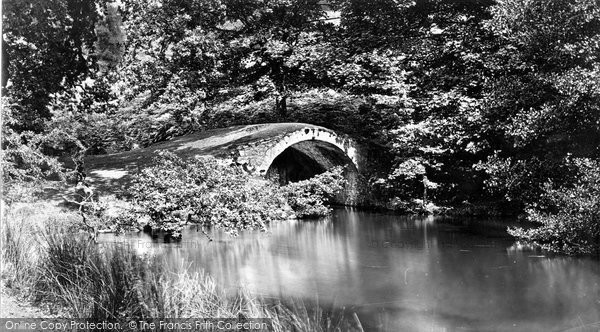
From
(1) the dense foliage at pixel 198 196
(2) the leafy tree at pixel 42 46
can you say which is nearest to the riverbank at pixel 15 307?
(1) the dense foliage at pixel 198 196

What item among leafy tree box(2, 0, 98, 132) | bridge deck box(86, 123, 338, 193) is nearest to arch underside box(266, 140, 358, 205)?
bridge deck box(86, 123, 338, 193)

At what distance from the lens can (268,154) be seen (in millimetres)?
14344

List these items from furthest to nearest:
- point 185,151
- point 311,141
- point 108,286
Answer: point 311,141, point 185,151, point 108,286

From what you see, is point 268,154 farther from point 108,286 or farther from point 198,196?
point 108,286

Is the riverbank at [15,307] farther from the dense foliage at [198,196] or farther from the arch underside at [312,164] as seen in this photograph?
the arch underside at [312,164]

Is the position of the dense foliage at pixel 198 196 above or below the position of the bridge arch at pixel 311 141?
below

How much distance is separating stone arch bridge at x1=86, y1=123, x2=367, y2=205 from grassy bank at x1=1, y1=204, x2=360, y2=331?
6.08 meters

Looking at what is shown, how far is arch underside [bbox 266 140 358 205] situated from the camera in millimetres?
Result: 17375

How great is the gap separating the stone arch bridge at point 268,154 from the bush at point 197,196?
1.45 meters

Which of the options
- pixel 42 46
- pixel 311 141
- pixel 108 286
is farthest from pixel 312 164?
pixel 108 286

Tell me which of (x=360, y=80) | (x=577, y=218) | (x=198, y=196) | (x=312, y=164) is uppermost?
(x=360, y=80)

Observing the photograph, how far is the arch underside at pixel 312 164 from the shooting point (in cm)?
1738

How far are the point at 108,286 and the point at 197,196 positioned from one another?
20.0 ft

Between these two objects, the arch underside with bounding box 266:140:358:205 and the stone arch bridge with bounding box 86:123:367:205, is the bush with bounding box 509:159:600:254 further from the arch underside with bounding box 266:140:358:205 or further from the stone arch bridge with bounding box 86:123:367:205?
the arch underside with bounding box 266:140:358:205
